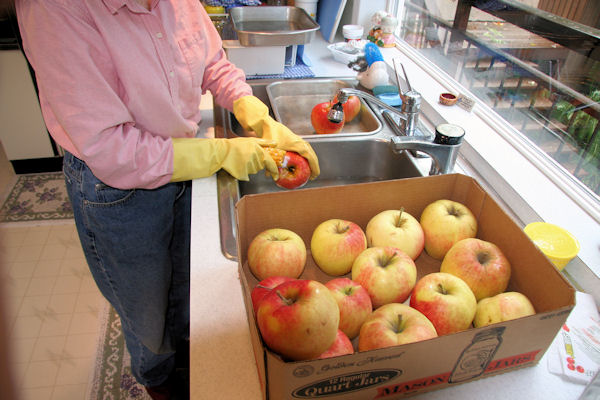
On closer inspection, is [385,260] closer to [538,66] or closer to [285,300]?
[285,300]

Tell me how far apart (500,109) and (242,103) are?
0.92m

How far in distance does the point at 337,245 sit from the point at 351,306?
0.15 meters

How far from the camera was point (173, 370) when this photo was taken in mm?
1548

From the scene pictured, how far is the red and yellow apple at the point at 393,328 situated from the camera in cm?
64

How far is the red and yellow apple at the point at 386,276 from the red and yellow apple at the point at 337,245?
0.12 feet

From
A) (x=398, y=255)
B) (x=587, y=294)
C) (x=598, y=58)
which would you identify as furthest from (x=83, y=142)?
(x=598, y=58)

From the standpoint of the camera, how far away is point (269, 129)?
1.25 meters

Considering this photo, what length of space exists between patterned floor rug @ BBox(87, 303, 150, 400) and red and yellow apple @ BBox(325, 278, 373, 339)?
1.30m

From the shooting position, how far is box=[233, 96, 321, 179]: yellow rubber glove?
47.3 inches

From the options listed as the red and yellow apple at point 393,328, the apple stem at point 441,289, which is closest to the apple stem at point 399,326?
the red and yellow apple at point 393,328

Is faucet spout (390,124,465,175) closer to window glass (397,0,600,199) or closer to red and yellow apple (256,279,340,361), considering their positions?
window glass (397,0,600,199)

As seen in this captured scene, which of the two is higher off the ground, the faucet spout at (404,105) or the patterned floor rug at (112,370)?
the faucet spout at (404,105)

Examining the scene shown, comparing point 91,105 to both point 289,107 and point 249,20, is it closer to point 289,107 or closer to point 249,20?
point 289,107

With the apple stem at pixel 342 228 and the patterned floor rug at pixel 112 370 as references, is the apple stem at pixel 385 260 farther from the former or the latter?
the patterned floor rug at pixel 112 370
